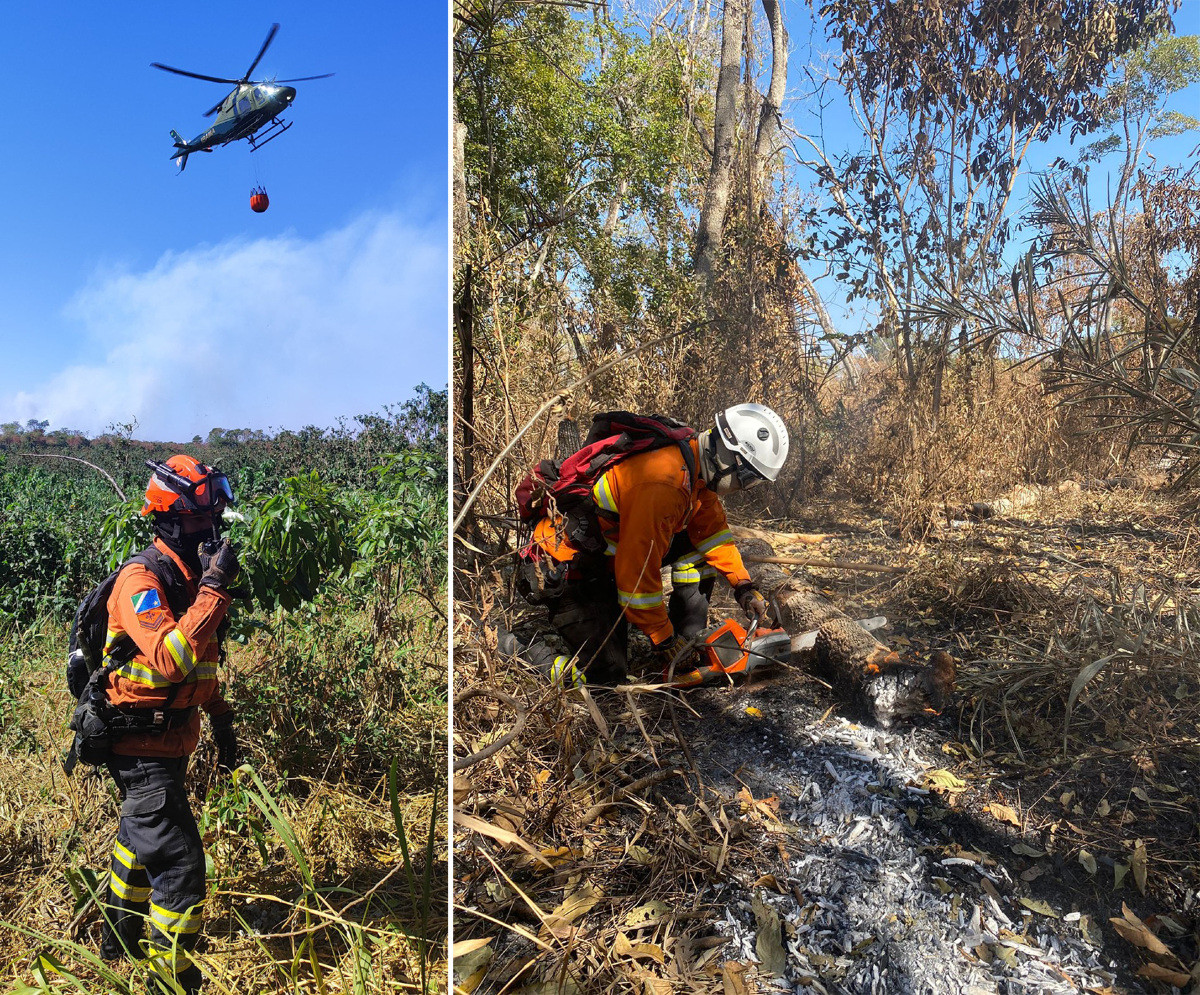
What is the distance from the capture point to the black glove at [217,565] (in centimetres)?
181

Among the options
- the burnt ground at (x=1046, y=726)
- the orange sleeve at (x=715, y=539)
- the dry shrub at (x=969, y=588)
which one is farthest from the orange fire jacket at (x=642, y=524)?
the dry shrub at (x=969, y=588)

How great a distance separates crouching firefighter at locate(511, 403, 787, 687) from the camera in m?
3.13

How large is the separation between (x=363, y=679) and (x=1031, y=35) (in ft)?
11.4

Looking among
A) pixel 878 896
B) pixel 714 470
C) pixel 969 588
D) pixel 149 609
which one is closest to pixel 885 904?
pixel 878 896

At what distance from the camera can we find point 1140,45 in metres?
2.46

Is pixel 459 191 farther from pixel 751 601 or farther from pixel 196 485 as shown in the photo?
pixel 751 601

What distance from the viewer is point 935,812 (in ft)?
8.41

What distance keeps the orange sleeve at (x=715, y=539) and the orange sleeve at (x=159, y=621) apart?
2.28m

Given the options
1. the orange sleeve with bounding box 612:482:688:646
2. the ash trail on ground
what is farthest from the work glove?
the ash trail on ground

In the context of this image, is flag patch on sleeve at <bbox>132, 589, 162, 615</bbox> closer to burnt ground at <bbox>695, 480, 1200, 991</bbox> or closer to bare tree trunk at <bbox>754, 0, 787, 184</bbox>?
burnt ground at <bbox>695, 480, 1200, 991</bbox>

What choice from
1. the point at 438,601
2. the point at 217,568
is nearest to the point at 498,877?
the point at 438,601

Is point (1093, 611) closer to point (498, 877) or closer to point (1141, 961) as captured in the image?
point (1141, 961)

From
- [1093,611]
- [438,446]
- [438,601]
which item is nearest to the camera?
[1093,611]

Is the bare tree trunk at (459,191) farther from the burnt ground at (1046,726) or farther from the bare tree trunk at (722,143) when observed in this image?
the burnt ground at (1046,726)
